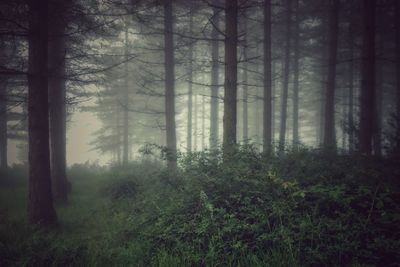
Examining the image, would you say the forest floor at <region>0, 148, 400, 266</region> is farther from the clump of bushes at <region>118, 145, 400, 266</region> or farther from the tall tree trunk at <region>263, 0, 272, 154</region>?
the tall tree trunk at <region>263, 0, 272, 154</region>

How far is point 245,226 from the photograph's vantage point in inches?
181

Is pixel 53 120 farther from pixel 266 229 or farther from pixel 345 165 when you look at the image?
pixel 345 165

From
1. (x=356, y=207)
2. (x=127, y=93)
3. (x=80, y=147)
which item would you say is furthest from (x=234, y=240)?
(x=80, y=147)

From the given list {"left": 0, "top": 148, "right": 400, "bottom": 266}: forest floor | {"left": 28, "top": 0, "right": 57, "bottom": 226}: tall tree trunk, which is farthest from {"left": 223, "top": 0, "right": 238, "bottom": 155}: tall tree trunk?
{"left": 28, "top": 0, "right": 57, "bottom": 226}: tall tree trunk

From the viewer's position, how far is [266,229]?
15.6ft

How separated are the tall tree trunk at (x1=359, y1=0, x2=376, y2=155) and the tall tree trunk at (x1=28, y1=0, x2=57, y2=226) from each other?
1224 centimetres

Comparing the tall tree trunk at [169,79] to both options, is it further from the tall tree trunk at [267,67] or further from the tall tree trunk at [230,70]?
the tall tree trunk at [267,67]

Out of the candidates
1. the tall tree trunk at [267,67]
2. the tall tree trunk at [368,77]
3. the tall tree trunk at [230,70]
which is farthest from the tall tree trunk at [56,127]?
the tall tree trunk at [368,77]

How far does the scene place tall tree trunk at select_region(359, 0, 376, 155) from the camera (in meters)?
11.5

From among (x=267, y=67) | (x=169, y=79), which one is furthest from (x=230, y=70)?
(x=267, y=67)

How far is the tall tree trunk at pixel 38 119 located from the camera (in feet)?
22.5

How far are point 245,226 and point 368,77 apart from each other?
10825 mm

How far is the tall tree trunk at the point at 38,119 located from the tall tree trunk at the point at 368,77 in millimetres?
12236

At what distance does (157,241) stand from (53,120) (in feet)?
26.2
